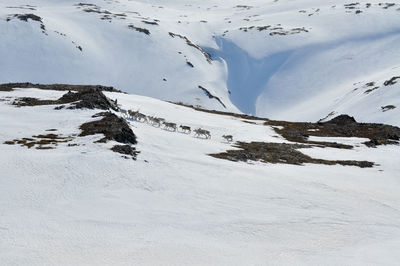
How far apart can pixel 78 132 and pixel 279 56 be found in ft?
367

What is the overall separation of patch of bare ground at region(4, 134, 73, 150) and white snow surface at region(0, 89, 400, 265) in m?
0.77

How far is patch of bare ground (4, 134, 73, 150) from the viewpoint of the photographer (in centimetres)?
2978

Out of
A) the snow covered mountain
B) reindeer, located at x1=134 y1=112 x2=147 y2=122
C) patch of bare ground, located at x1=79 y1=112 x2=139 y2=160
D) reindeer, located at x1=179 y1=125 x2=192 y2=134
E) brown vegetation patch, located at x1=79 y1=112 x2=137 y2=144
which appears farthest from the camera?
reindeer, located at x1=134 y1=112 x2=147 y2=122

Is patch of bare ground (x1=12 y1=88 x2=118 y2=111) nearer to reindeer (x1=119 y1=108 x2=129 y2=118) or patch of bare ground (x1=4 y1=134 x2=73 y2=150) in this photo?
reindeer (x1=119 y1=108 x2=129 y2=118)

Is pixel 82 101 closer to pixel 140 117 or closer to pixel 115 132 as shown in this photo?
pixel 140 117

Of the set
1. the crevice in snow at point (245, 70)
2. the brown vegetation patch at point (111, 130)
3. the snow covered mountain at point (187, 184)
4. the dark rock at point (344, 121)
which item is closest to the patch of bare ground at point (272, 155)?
the snow covered mountain at point (187, 184)

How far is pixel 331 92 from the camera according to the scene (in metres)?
110

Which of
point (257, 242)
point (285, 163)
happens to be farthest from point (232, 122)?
point (257, 242)

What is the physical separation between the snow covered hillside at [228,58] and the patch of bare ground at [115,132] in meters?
64.2

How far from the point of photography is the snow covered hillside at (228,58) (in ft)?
334

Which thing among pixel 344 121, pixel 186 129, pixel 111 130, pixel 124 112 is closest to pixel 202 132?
pixel 186 129

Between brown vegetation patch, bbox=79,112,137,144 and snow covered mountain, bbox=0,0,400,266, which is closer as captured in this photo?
snow covered mountain, bbox=0,0,400,266

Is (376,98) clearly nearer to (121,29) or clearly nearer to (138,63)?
(138,63)

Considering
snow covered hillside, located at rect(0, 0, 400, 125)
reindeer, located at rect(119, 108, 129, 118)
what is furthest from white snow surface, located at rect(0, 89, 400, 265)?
snow covered hillside, located at rect(0, 0, 400, 125)
